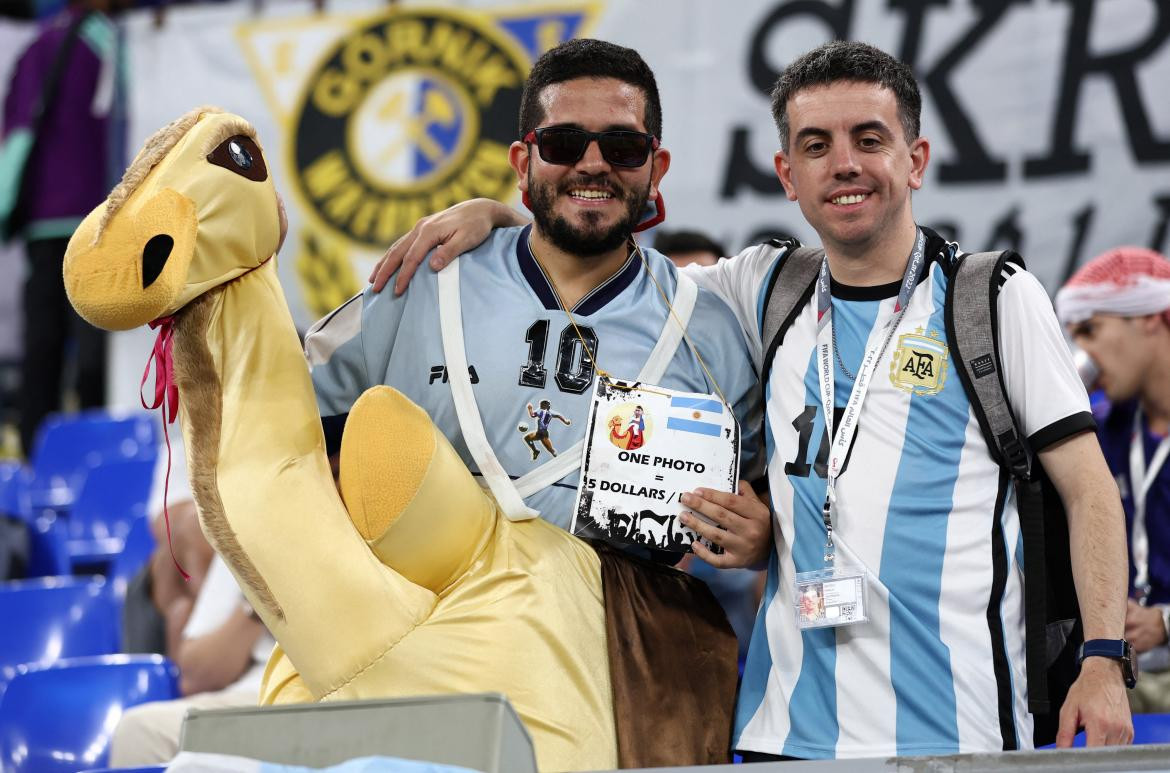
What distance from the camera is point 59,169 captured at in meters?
6.13

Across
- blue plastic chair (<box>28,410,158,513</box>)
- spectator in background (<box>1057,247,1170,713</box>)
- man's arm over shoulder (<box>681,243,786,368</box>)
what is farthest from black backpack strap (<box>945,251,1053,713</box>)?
blue plastic chair (<box>28,410,158,513</box>)

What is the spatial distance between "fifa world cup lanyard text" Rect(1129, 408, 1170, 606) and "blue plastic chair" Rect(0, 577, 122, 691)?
106 inches

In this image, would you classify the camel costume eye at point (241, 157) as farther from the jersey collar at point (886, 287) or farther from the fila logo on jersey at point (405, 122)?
the fila logo on jersey at point (405, 122)

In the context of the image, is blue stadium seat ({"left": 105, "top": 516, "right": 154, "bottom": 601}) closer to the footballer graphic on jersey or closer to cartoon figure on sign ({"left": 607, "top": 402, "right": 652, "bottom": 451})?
the footballer graphic on jersey

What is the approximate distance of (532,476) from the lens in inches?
88.8

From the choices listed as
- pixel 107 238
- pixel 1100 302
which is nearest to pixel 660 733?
pixel 107 238

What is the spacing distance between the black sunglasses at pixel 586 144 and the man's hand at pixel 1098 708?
1074 mm

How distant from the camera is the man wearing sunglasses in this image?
2.29 meters

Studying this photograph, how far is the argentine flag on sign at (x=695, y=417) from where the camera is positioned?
7.35 feet

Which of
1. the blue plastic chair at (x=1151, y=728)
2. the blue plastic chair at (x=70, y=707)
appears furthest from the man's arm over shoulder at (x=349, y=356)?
the blue plastic chair at (x=1151, y=728)

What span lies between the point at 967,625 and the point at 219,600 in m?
2.19

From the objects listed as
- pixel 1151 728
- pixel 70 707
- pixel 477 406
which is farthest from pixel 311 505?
pixel 1151 728

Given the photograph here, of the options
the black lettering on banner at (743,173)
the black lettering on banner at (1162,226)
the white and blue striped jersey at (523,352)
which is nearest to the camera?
the white and blue striped jersey at (523,352)

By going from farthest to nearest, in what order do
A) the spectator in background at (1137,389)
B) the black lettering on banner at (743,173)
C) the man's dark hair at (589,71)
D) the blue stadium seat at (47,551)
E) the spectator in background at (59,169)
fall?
the spectator in background at (59,169), the black lettering on banner at (743,173), the blue stadium seat at (47,551), the spectator in background at (1137,389), the man's dark hair at (589,71)
